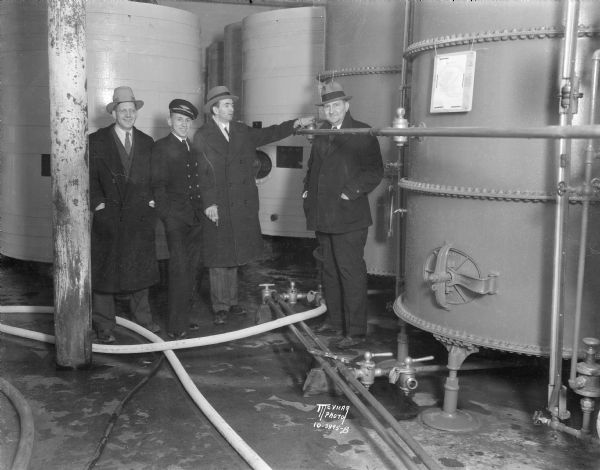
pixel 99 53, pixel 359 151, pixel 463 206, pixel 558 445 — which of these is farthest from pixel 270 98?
pixel 558 445

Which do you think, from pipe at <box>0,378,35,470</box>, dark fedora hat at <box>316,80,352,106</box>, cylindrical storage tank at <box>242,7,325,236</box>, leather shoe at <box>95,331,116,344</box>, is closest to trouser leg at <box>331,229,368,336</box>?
dark fedora hat at <box>316,80,352,106</box>

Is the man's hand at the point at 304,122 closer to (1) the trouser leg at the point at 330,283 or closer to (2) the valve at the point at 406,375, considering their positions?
(1) the trouser leg at the point at 330,283

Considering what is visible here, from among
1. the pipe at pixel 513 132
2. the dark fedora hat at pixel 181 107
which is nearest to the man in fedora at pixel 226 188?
the dark fedora hat at pixel 181 107

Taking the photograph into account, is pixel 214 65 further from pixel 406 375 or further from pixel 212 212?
pixel 406 375

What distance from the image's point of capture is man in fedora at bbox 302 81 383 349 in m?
4.60

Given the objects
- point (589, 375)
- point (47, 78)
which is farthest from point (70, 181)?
point (589, 375)

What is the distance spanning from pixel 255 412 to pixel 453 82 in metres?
2.04

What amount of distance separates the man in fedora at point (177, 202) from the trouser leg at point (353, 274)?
45.2 inches

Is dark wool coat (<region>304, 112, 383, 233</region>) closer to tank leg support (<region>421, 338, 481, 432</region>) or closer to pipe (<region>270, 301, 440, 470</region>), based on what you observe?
pipe (<region>270, 301, 440, 470</region>)

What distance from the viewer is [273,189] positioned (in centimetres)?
746

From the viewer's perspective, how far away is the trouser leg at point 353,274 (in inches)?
187

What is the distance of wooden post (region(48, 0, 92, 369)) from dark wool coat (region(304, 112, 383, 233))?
154 centimetres

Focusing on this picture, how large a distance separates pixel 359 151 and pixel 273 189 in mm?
2921

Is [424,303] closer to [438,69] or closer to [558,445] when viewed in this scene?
[558,445]
